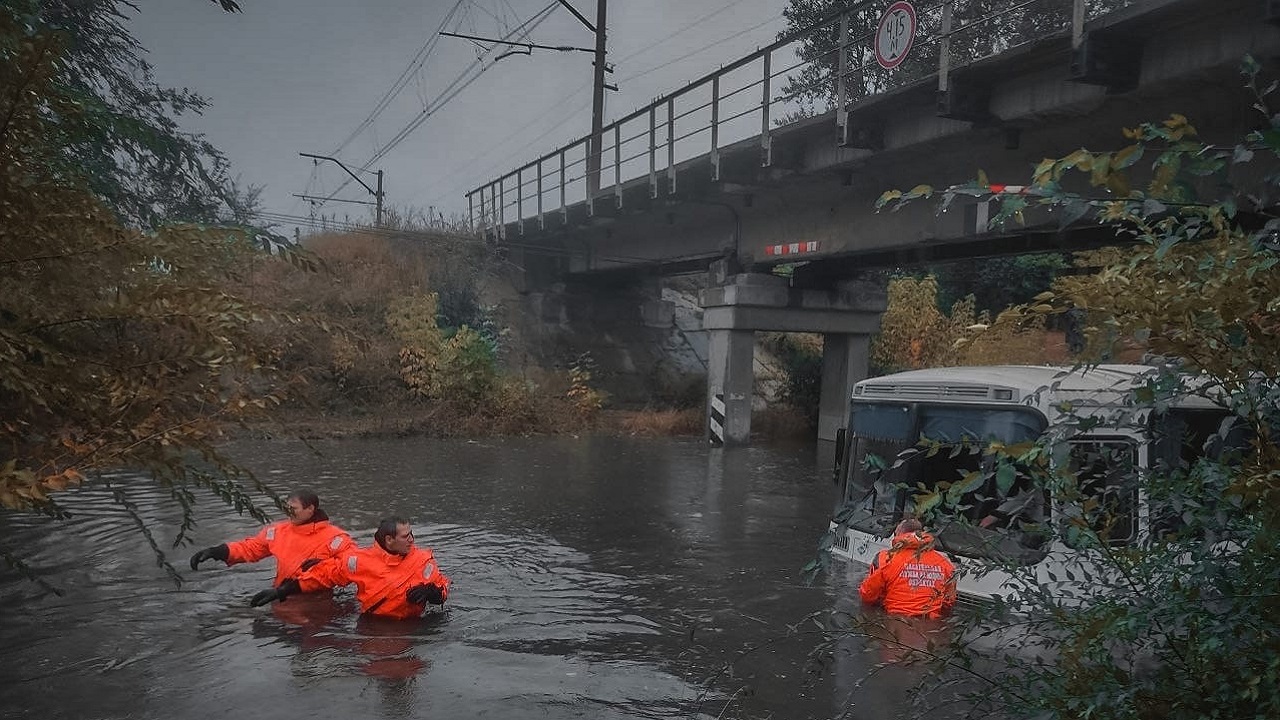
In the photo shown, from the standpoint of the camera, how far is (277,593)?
27.9 feet

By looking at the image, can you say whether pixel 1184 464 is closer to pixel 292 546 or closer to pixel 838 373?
pixel 292 546

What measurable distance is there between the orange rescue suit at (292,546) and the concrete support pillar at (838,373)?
20339mm

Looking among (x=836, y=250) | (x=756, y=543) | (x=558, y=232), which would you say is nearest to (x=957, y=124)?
(x=836, y=250)

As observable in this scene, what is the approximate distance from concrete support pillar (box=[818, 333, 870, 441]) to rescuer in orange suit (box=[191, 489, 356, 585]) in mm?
20353

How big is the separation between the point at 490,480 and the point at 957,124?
10.1 meters

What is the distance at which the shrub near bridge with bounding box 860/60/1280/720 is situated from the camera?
3074 millimetres

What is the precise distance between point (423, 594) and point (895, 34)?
12.3 m

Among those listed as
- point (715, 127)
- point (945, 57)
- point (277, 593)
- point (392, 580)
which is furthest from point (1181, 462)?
point (715, 127)

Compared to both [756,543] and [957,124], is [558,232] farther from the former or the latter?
[756,543]

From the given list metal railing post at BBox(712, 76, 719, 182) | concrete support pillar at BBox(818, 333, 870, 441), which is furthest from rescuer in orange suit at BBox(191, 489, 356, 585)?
concrete support pillar at BBox(818, 333, 870, 441)

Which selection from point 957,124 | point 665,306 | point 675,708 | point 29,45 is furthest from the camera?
point 665,306

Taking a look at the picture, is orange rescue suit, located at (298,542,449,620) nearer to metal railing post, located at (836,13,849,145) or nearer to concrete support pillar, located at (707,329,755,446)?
metal railing post, located at (836,13,849,145)

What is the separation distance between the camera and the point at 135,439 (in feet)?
12.2

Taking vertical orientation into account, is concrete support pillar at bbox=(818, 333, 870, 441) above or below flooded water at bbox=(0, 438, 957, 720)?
above
